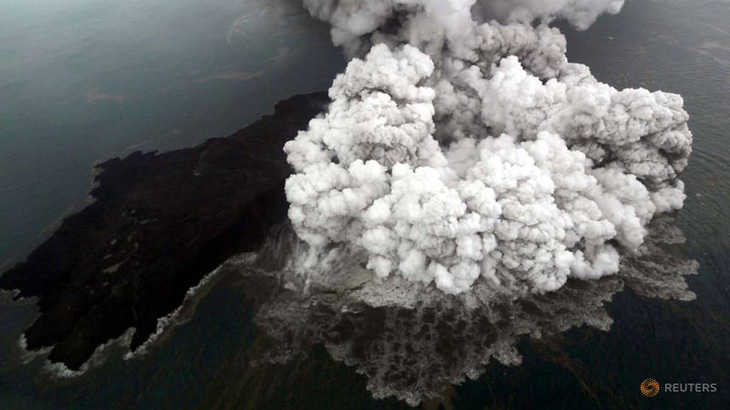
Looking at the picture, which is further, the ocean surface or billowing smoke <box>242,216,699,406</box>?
billowing smoke <box>242,216,699,406</box>

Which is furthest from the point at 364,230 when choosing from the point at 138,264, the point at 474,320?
the point at 138,264

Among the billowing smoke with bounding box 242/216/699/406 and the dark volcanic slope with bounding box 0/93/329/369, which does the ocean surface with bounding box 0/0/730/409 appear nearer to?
the billowing smoke with bounding box 242/216/699/406

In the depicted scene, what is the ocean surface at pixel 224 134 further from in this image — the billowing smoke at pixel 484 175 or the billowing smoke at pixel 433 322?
the billowing smoke at pixel 484 175

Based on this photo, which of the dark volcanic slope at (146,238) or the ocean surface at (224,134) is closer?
the ocean surface at (224,134)

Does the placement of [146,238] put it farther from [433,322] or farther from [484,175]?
[484,175]

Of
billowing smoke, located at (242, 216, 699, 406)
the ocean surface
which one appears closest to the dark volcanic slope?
the ocean surface

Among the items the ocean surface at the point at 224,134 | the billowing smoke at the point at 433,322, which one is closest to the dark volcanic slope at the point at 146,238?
the ocean surface at the point at 224,134
